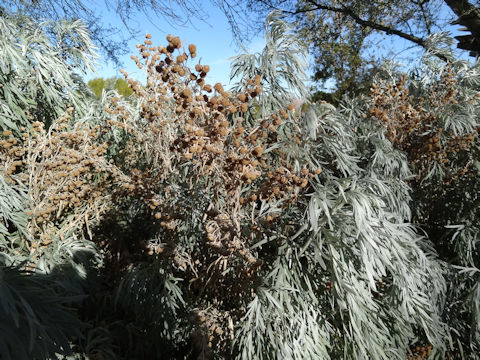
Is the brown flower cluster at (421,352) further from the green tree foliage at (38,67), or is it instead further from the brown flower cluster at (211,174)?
the green tree foliage at (38,67)

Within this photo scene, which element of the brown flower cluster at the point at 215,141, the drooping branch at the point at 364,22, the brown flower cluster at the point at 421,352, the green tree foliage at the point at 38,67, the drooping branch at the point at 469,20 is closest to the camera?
the brown flower cluster at the point at 215,141

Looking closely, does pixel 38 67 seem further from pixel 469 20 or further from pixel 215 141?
pixel 469 20

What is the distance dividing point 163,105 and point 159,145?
18 cm

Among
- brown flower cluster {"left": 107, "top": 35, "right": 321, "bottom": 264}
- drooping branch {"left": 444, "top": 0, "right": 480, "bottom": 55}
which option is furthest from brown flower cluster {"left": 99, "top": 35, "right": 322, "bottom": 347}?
drooping branch {"left": 444, "top": 0, "right": 480, "bottom": 55}

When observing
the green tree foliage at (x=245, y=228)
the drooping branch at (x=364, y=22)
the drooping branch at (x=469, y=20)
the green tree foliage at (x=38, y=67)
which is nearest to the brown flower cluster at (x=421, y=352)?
the green tree foliage at (x=245, y=228)

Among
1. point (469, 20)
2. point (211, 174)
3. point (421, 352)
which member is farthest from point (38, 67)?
point (469, 20)

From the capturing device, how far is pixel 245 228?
5.73ft

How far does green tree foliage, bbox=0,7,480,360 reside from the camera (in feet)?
4.96

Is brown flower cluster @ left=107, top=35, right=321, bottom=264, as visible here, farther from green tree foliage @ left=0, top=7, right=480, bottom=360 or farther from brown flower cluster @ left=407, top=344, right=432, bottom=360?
brown flower cluster @ left=407, top=344, right=432, bottom=360

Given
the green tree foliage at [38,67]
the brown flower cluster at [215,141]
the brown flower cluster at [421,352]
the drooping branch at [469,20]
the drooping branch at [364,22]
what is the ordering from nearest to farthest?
the brown flower cluster at [215,141]
the brown flower cluster at [421,352]
the green tree foliage at [38,67]
the drooping branch at [469,20]
the drooping branch at [364,22]

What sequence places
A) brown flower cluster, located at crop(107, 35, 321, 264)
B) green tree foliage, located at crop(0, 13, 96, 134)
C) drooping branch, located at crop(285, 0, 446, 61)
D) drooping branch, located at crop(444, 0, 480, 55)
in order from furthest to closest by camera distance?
drooping branch, located at crop(285, 0, 446, 61)
drooping branch, located at crop(444, 0, 480, 55)
green tree foliage, located at crop(0, 13, 96, 134)
brown flower cluster, located at crop(107, 35, 321, 264)

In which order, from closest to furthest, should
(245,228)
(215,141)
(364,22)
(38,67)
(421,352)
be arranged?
(215,141) < (245,228) < (421,352) < (38,67) < (364,22)

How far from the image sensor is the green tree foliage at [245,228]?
151 cm

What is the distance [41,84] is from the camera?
104 inches
